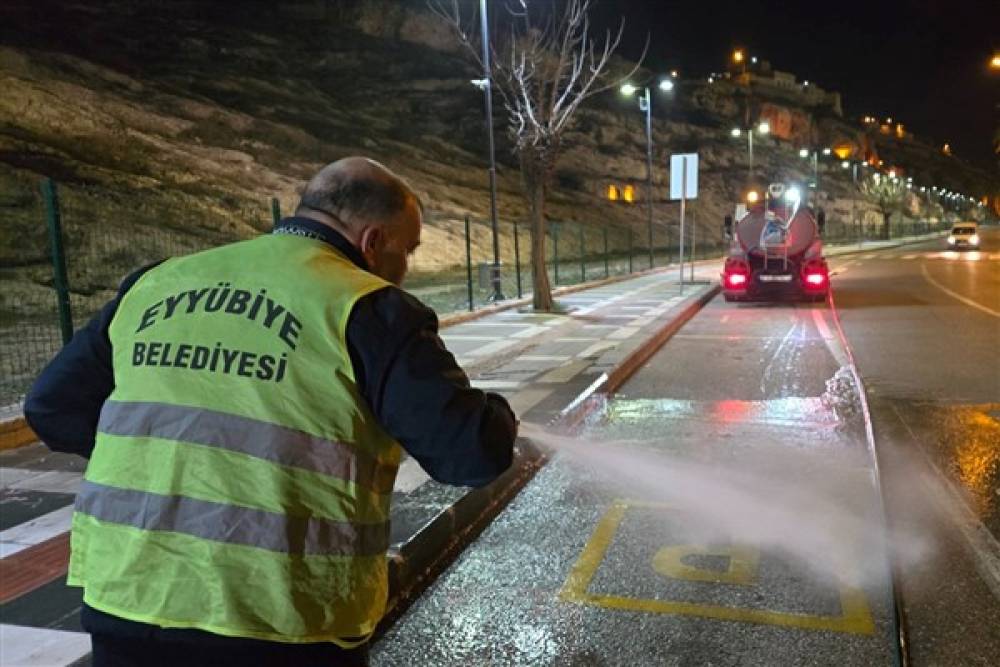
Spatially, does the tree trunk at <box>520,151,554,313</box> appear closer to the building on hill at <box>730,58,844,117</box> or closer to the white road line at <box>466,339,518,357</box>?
the white road line at <box>466,339,518,357</box>

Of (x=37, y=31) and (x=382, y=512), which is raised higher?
(x=37, y=31)

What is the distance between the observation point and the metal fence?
9591 mm

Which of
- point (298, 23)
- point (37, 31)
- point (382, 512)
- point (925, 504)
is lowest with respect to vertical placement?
point (925, 504)

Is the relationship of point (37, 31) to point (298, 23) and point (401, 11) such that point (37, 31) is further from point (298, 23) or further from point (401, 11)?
point (401, 11)

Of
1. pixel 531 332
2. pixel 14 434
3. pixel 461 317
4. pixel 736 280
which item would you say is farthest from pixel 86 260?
pixel 736 280

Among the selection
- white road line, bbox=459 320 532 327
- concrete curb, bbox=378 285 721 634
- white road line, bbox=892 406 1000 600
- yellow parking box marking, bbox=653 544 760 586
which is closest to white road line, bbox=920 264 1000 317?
white road line, bbox=459 320 532 327

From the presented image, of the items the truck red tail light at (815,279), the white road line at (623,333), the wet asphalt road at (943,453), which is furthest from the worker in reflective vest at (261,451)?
the truck red tail light at (815,279)

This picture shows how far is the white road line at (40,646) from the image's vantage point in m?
3.20

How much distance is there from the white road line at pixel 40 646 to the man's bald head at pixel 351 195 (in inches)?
95.2

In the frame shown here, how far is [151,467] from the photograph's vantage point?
1631 millimetres

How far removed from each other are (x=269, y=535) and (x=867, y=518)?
4327 mm

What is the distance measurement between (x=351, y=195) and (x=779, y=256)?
55.4 ft

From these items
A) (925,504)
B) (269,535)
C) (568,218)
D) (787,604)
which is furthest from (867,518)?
(568,218)

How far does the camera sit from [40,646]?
3.33 m
